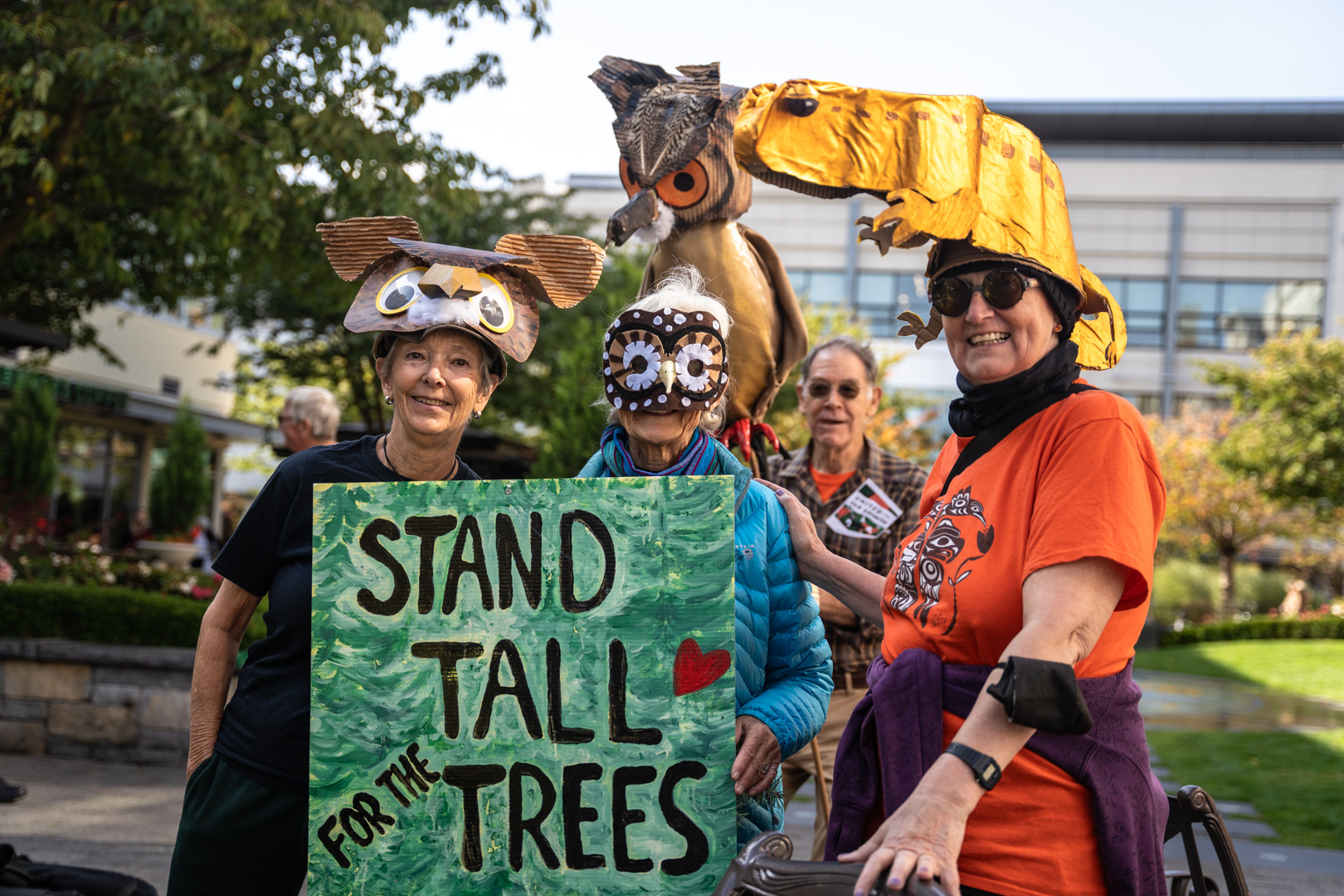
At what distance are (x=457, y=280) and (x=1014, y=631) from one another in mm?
1346

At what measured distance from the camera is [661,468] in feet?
7.55

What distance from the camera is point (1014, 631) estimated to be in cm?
172

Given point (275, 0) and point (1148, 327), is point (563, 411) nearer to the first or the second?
point (275, 0)

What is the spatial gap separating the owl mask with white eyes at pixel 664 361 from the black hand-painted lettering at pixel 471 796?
822mm

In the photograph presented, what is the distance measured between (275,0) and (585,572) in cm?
729

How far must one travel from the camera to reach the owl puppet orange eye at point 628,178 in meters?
3.13

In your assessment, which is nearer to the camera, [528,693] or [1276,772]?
[528,693]

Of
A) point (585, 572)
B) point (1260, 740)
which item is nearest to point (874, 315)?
point (1260, 740)

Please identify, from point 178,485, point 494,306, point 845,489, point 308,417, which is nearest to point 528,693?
point 494,306

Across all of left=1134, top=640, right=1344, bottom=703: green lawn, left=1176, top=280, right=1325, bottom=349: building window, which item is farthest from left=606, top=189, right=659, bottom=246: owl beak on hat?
left=1176, top=280, right=1325, bottom=349: building window

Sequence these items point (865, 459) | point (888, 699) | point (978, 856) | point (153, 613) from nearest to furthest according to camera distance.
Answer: point (978, 856)
point (888, 699)
point (865, 459)
point (153, 613)

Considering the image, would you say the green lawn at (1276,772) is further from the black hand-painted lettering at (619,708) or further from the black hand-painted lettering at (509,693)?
the black hand-painted lettering at (509,693)

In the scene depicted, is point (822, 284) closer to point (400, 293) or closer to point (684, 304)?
point (684, 304)

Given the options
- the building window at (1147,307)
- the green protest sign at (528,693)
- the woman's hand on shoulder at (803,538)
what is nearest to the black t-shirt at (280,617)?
the green protest sign at (528,693)
